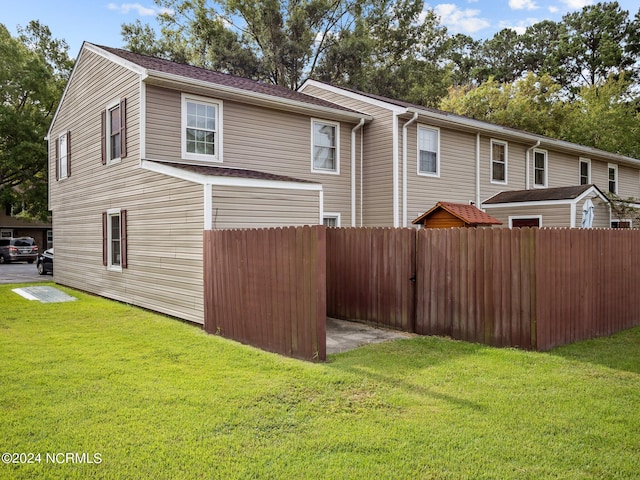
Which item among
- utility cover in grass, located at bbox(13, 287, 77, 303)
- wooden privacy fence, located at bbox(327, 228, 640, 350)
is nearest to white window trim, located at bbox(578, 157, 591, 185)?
wooden privacy fence, located at bbox(327, 228, 640, 350)

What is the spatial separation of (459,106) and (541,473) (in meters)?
26.9

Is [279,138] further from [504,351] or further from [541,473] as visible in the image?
[541,473]

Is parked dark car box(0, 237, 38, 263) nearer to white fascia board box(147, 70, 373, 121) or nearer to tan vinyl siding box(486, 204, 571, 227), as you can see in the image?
white fascia board box(147, 70, 373, 121)

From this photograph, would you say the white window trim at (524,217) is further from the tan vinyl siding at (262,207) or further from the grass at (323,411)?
the grass at (323,411)

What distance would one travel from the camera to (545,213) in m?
14.3

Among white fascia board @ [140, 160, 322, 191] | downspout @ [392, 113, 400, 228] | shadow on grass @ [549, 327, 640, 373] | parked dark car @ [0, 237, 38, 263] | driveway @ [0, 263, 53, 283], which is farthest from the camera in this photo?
parked dark car @ [0, 237, 38, 263]

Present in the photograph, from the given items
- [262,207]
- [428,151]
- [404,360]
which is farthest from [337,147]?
[404,360]

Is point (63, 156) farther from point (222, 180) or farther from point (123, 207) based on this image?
point (222, 180)

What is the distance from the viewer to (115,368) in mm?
5598

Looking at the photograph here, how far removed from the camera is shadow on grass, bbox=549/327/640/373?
5.90m

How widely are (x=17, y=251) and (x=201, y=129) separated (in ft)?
82.8

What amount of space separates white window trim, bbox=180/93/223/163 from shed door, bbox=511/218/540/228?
937 cm

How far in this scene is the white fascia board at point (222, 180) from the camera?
8.07 metres

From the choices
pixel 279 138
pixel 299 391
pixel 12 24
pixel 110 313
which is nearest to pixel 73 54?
pixel 12 24
